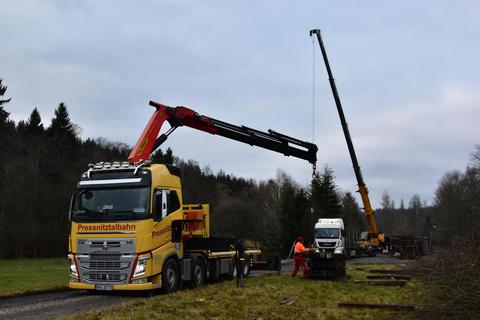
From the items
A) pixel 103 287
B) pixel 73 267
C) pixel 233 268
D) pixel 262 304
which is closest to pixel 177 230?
pixel 103 287

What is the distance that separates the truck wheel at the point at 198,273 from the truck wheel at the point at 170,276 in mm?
963

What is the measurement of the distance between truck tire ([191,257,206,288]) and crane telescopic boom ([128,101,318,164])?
3.92m

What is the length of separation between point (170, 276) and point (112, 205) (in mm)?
2838

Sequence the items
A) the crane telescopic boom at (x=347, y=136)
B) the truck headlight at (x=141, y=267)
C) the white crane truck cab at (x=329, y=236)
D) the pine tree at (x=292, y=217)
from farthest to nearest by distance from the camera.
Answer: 1. the pine tree at (x=292, y=217)
2. the white crane truck cab at (x=329, y=236)
3. the crane telescopic boom at (x=347, y=136)
4. the truck headlight at (x=141, y=267)

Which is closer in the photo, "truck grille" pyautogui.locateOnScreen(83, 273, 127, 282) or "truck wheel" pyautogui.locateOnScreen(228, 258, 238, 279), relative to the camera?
"truck grille" pyautogui.locateOnScreen(83, 273, 127, 282)

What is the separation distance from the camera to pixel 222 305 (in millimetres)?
11242

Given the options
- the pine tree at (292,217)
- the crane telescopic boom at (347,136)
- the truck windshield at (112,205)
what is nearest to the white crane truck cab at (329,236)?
the crane telescopic boom at (347,136)

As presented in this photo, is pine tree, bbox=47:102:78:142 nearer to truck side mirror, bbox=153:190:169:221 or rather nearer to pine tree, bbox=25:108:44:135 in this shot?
pine tree, bbox=25:108:44:135

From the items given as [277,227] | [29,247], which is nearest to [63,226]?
[29,247]

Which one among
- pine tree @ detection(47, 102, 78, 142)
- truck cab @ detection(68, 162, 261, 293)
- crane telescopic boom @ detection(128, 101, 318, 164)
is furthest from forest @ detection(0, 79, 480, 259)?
truck cab @ detection(68, 162, 261, 293)

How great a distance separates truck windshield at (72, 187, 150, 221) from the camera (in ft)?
45.5

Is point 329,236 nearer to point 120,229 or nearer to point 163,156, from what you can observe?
point 120,229

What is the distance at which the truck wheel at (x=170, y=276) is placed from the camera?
47.4 feet

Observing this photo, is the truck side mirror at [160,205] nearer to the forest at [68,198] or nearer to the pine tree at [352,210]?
the forest at [68,198]
